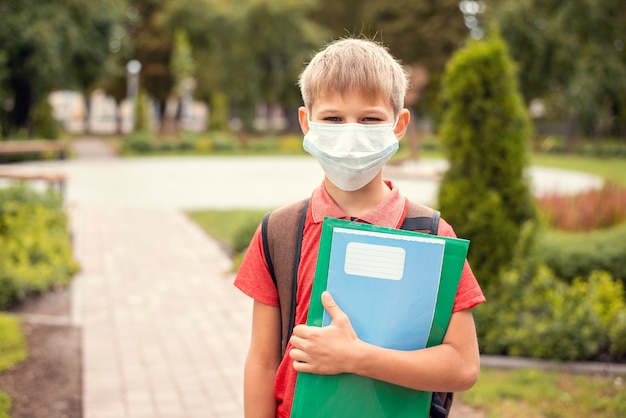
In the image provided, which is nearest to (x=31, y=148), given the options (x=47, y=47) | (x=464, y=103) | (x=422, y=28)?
(x=47, y=47)

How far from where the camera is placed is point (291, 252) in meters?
1.81

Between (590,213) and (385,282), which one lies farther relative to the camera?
(590,213)

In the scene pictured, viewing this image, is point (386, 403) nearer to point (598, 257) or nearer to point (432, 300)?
point (432, 300)

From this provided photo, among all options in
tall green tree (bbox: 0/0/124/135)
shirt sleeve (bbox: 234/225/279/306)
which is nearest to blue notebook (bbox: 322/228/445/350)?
shirt sleeve (bbox: 234/225/279/306)

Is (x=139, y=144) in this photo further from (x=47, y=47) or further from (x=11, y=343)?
(x=11, y=343)

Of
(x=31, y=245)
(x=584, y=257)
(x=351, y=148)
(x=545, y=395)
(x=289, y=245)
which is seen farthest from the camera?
(x=31, y=245)

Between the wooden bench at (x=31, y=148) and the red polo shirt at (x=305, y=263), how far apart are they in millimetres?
21263

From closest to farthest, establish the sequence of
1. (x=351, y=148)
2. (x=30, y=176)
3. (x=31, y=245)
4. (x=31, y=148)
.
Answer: (x=351, y=148) → (x=31, y=245) → (x=30, y=176) → (x=31, y=148)

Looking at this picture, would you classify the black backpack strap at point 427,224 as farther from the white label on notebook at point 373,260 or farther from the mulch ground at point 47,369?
the mulch ground at point 47,369

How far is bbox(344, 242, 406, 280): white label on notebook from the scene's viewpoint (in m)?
1.58

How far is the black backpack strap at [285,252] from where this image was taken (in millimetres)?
1808

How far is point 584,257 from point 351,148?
5742 mm

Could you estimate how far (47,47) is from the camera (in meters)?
25.1

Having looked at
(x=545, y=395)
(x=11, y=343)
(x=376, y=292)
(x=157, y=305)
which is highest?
(x=376, y=292)
